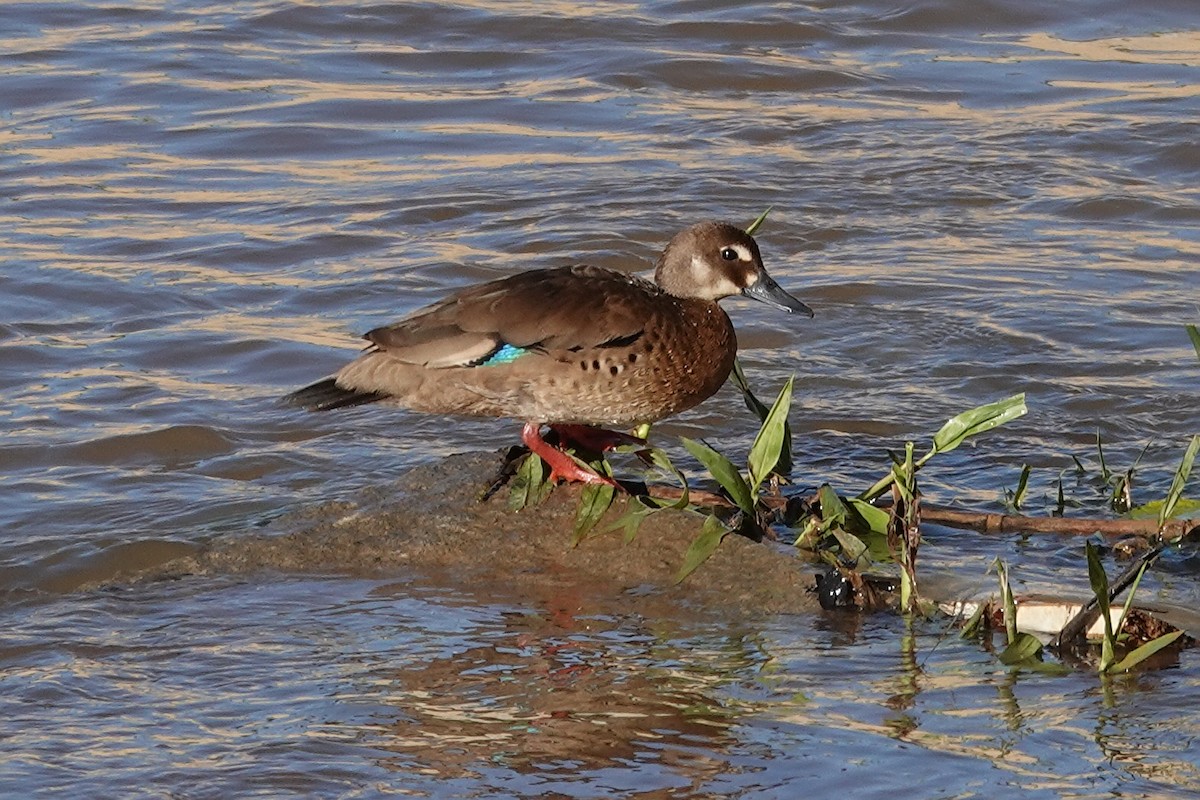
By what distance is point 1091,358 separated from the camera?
7953 millimetres

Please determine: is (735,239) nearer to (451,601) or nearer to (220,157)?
(451,601)

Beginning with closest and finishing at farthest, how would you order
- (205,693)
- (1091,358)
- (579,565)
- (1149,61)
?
(205,693) < (579,565) < (1091,358) < (1149,61)

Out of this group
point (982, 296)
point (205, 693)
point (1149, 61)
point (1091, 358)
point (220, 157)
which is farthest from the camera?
point (1149, 61)

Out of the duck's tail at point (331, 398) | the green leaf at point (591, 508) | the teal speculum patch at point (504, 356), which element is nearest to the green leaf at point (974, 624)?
the green leaf at point (591, 508)

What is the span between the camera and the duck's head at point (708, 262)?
21.5 feet

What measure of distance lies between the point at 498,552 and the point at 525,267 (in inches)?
147

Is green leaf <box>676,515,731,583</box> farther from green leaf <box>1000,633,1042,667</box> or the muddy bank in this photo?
green leaf <box>1000,633,1042,667</box>

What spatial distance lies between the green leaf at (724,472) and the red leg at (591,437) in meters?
0.71

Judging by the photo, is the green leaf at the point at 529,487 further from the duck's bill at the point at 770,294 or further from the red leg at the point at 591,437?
the duck's bill at the point at 770,294

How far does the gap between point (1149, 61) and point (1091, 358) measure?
5327mm

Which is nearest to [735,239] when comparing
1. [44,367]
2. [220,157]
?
[44,367]

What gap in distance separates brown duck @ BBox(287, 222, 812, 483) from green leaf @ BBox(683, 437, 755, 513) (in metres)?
0.50

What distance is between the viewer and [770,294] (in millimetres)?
6770

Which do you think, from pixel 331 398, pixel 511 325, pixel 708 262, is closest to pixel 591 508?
pixel 511 325
